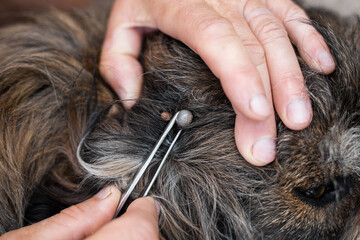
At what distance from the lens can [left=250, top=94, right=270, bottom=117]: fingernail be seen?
3.59ft

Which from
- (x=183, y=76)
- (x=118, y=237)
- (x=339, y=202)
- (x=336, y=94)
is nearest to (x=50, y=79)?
(x=183, y=76)

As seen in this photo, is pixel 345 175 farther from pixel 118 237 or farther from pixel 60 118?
pixel 60 118

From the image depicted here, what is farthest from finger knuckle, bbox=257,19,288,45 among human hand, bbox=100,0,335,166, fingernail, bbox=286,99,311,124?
fingernail, bbox=286,99,311,124

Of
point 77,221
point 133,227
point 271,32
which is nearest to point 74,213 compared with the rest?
point 77,221

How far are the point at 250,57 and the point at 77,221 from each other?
30.0 inches

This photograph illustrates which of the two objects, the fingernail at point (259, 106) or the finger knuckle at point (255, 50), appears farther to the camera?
the finger knuckle at point (255, 50)

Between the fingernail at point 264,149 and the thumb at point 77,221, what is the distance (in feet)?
1.64

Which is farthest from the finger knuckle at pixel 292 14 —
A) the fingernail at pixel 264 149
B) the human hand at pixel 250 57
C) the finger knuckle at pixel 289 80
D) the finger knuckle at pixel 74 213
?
the finger knuckle at pixel 74 213

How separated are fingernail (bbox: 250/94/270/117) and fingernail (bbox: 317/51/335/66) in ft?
1.21

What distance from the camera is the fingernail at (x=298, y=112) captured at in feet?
3.97

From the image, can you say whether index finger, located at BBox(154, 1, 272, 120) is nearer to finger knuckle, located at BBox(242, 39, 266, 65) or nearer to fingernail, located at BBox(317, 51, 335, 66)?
finger knuckle, located at BBox(242, 39, 266, 65)

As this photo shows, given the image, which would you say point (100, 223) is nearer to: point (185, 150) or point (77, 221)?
point (77, 221)

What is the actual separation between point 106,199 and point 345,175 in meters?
0.83

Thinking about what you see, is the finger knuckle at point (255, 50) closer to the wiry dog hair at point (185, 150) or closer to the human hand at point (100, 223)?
the wiry dog hair at point (185, 150)
